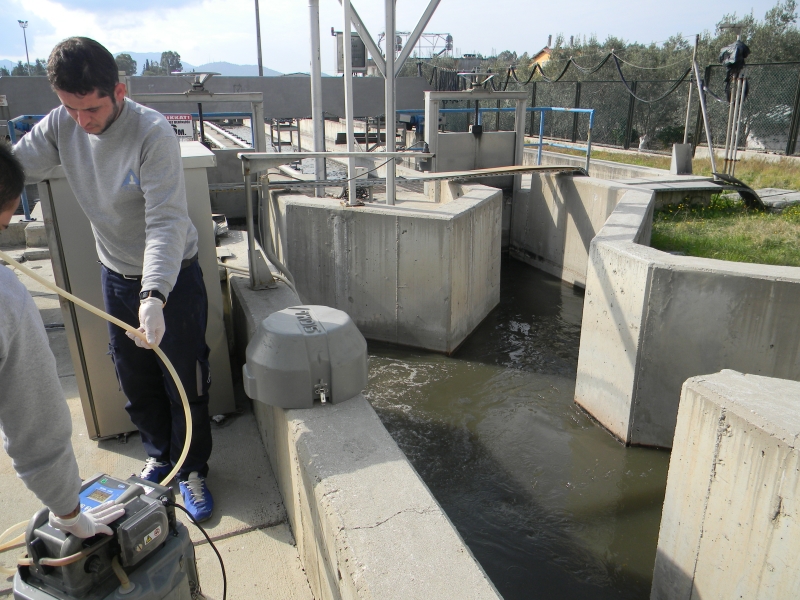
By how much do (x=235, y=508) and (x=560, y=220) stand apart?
299 inches

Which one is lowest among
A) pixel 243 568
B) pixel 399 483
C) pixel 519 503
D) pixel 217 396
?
pixel 519 503

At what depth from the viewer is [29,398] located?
1.41 meters

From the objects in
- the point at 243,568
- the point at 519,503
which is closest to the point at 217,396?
the point at 243,568

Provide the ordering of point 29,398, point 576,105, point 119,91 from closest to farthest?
point 29,398, point 119,91, point 576,105

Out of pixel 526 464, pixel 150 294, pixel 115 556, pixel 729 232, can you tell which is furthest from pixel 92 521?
pixel 729 232

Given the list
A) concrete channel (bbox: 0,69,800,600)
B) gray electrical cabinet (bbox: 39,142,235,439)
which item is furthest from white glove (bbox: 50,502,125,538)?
gray electrical cabinet (bbox: 39,142,235,439)

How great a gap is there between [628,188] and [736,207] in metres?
2.25

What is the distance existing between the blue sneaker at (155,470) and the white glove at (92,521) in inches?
45.7

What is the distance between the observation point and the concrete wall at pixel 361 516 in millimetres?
1786

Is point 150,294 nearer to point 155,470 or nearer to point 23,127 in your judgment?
point 155,470

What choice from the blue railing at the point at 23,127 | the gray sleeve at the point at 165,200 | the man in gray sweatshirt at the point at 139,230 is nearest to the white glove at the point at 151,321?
the man in gray sweatshirt at the point at 139,230

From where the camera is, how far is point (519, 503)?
442cm

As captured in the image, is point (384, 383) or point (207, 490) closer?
point (207, 490)

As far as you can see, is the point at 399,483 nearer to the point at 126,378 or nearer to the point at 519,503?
the point at 126,378
